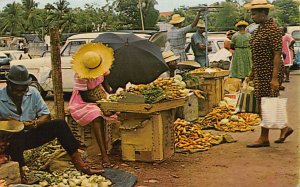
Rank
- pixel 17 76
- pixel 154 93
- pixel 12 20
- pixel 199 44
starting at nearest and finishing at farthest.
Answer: pixel 17 76 < pixel 154 93 < pixel 199 44 < pixel 12 20

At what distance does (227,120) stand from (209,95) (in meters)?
1.00

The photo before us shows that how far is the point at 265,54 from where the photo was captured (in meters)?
6.84

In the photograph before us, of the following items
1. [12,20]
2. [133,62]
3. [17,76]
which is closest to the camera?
[17,76]

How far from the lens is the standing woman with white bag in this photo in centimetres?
670

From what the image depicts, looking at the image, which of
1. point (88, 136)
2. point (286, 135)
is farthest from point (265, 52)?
point (88, 136)

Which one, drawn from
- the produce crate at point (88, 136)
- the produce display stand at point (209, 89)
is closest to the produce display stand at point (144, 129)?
the produce crate at point (88, 136)

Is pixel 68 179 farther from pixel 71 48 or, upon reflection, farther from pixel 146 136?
pixel 71 48

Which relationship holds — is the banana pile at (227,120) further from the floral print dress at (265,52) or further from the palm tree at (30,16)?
the palm tree at (30,16)

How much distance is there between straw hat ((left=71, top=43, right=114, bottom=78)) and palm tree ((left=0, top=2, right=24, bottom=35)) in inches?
2095

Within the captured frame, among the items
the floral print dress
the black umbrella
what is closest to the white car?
the black umbrella

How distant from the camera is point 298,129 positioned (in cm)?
834

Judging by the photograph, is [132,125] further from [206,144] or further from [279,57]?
[279,57]

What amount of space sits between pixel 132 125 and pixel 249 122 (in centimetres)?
325

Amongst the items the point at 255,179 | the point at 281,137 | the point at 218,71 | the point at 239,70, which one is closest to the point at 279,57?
the point at 281,137
